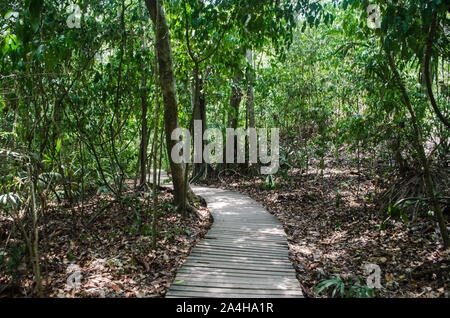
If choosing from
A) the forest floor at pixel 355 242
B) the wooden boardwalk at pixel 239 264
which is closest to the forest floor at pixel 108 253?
the wooden boardwalk at pixel 239 264

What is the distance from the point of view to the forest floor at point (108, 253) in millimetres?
3762

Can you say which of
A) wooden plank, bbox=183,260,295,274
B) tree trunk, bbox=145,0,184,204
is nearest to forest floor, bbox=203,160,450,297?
wooden plank, bbox=183,260,295,274

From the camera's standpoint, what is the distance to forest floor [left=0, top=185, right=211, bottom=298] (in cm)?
376

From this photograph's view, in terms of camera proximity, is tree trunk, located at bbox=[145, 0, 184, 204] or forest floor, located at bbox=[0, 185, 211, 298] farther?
tree trunk, located at bbox=[145, 0, 184, 204]

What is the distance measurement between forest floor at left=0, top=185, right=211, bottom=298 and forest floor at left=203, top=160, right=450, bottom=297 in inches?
72.1

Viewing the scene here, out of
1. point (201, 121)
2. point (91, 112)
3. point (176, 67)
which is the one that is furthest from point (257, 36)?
point (201, 121)

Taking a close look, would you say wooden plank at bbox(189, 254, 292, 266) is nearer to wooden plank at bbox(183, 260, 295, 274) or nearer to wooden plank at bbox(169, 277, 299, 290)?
wooden plank at bbox(183, 260, 295, 274)

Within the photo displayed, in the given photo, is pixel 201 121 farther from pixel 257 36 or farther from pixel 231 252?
pixel 231 252

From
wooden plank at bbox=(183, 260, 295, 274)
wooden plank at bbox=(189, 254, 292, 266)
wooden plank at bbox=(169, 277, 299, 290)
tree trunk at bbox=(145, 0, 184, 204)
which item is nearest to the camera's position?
wooden plank at bbox=(169, 277, 299, 290)

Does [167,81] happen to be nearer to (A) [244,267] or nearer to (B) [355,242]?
(A) [244,267]

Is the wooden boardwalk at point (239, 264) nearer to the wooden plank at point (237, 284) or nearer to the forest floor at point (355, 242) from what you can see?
the wooden plank at point (237, 284)

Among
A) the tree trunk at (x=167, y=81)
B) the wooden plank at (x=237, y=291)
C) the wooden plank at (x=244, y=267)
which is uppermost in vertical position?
the tree trunk at (x=167, y=81)

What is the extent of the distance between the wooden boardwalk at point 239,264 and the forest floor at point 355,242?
0.82 feet

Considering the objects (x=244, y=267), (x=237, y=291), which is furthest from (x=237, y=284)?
(x=244, y=267)
